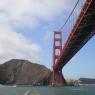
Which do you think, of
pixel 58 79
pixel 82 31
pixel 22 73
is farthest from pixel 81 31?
pixel 22 73

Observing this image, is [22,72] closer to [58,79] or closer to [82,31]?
[58,79]

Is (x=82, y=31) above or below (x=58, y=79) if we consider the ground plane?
below

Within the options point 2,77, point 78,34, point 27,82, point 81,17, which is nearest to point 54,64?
point 78,34

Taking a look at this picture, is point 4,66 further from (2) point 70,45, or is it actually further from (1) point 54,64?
(2) point 70,45

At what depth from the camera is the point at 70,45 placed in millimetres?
44594

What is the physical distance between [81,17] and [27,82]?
9585 centimetres

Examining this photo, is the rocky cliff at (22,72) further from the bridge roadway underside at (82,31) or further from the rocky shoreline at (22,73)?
the bridge roadway underside at (82,31)

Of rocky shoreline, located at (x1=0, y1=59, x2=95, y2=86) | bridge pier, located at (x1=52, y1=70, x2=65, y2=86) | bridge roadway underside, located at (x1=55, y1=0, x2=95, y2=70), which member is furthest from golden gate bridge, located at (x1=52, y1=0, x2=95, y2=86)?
rocky shoreline, located at (x1=0, y1=59, x2=95, y2=86)

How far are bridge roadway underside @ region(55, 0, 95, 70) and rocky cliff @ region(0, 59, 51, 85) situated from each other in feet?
223

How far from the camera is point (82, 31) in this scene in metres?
36.0

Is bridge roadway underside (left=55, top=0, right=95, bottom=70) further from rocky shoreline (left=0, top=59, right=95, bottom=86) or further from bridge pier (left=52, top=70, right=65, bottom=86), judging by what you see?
rocky shoreline (left=0, top=59, right=95, bottom=86)

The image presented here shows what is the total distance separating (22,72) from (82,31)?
4149 inches

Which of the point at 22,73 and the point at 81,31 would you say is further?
the point at 22,73

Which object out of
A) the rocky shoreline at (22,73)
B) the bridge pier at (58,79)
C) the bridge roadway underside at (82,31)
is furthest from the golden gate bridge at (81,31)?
the rocky shoreline at (22,73)
